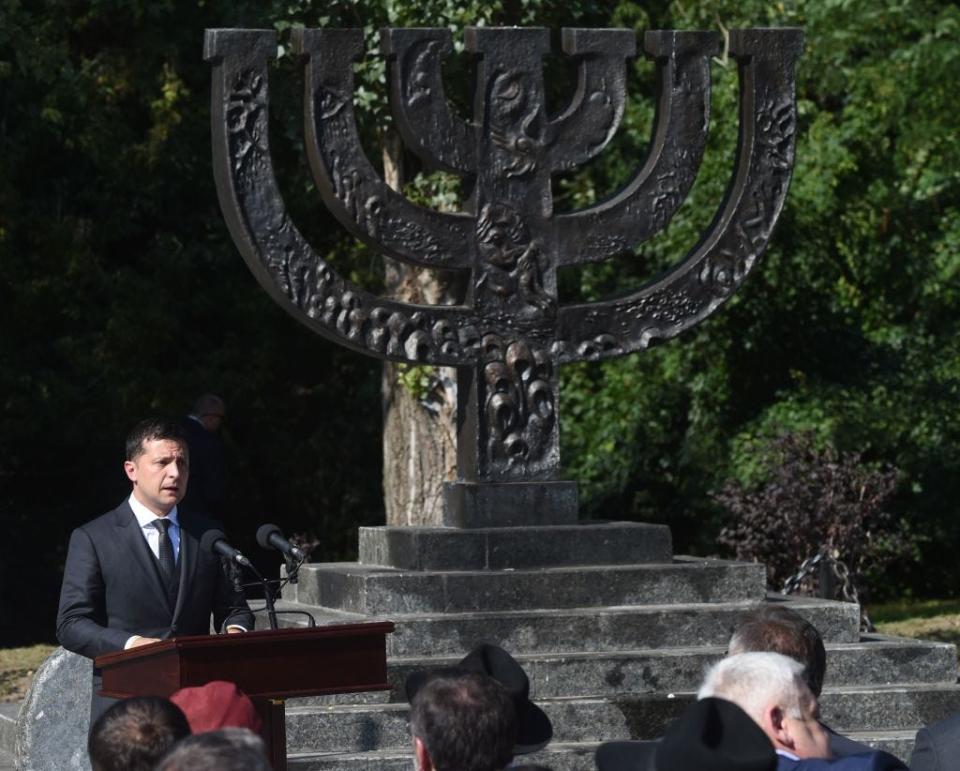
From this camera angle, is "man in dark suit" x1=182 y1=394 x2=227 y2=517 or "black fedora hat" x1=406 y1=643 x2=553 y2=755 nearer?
"black fedora hat" x1=406 y1=643 x2=553 y2=755

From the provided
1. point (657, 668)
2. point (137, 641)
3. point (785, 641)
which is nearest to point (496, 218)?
point (657, 668)

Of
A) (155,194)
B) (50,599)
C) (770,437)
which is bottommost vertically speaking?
(50,599)

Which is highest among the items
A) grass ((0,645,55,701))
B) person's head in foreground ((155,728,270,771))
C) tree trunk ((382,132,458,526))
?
tree trunk ((382,132,458,526))

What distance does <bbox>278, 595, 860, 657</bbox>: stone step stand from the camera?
311 inches

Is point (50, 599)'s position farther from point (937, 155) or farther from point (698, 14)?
point (937, 155)

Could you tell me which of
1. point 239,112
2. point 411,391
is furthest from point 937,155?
point 239,112

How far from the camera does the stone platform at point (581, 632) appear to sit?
7.47 meters

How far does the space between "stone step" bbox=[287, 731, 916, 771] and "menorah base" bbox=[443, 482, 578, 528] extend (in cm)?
147

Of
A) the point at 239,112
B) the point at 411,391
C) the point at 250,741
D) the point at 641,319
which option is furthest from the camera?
the point at 411,391

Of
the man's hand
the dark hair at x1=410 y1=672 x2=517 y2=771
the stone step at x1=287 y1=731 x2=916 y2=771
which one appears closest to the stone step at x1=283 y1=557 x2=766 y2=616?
the stone step at x1=287 y1=731 x2=916 y2=771

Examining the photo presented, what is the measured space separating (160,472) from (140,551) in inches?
9.9

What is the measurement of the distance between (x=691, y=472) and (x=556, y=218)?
8.20 meters

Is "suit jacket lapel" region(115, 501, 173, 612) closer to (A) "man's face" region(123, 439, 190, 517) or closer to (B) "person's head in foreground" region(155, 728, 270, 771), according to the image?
(A) "man's face" region(123, 439, 190, 517)

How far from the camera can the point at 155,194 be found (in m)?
16.9
